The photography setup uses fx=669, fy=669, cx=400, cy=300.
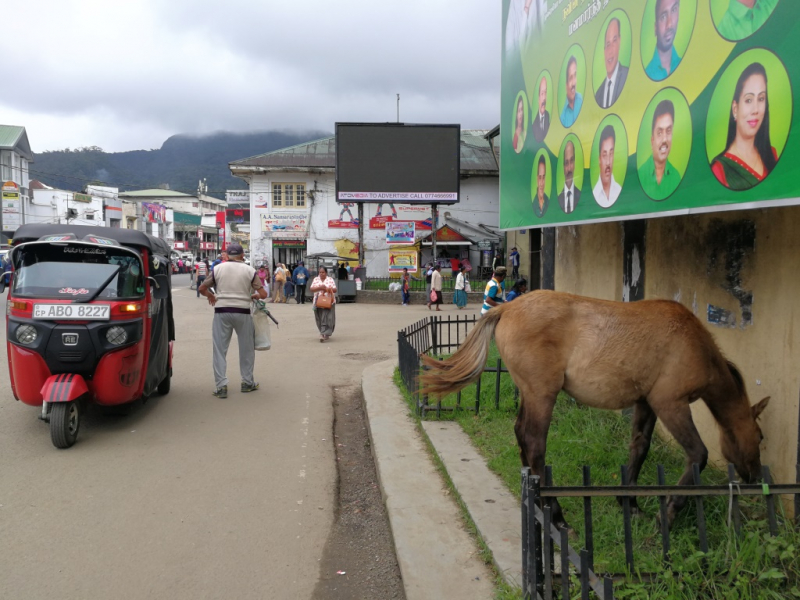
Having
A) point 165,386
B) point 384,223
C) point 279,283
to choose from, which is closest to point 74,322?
point 165,386

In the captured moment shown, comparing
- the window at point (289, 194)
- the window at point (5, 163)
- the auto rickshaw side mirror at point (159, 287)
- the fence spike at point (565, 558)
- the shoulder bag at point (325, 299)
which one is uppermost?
the window at point (5, 163)

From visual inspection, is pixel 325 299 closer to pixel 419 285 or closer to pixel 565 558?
pixel 565 558

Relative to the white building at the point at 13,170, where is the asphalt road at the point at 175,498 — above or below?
below

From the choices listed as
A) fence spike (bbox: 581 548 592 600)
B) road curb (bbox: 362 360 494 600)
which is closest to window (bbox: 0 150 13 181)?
road curb (bbox: 362 360 494 600)

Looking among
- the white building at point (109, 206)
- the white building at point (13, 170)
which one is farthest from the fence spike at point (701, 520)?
the white building at point (109, 206)

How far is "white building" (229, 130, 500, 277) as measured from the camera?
3734 centimetres

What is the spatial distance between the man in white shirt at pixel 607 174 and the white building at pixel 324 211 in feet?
102

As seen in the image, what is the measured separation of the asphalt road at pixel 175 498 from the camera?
413cm

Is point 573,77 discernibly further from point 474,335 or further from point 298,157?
point 298,157

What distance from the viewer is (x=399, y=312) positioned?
77.9 feet

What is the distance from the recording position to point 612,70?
5.88 m

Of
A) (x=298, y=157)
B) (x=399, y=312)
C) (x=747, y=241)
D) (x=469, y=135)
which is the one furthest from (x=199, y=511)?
(x=469, y=135)

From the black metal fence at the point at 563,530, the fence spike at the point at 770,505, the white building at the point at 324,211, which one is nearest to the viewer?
the black metal fence at the point at 563,530

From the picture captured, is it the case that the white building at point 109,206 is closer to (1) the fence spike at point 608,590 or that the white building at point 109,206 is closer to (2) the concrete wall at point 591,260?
(2) the concrete wall at point 591,260
